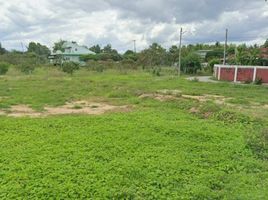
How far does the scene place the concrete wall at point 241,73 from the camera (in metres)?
25.0

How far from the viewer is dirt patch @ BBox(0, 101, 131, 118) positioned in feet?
34.2

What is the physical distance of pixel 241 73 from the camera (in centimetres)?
2633

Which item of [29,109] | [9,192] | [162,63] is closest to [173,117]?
[29,109]

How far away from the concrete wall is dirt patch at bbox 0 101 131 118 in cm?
1673

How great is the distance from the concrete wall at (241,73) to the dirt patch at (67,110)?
16.7m

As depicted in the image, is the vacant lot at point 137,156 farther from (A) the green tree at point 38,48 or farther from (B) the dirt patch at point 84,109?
(A) the green tree at point 38,48

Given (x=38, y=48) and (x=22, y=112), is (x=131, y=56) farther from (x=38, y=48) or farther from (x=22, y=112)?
(x=22, y=112)

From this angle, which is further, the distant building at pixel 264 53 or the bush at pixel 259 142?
the distant building at pixel 264 53

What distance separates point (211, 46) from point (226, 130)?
212ft

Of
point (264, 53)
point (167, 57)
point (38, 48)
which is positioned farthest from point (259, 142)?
point (38, 48)

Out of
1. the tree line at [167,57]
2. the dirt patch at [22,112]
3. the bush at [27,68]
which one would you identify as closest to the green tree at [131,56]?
the tree line at [167,57]

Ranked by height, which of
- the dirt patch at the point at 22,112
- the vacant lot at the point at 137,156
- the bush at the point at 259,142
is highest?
the vacant lot at the point at 137,156

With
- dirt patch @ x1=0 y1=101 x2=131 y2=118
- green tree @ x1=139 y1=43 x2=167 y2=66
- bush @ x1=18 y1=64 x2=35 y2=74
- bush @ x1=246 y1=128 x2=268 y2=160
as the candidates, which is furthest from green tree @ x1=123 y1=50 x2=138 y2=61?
bush @ x1=246 y1=128 x2=268 y2=160

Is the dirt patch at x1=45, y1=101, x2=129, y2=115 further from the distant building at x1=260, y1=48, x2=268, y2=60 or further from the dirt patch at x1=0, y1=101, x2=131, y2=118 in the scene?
the distant building at x1=260, y1=48, x2=268, y2=60
